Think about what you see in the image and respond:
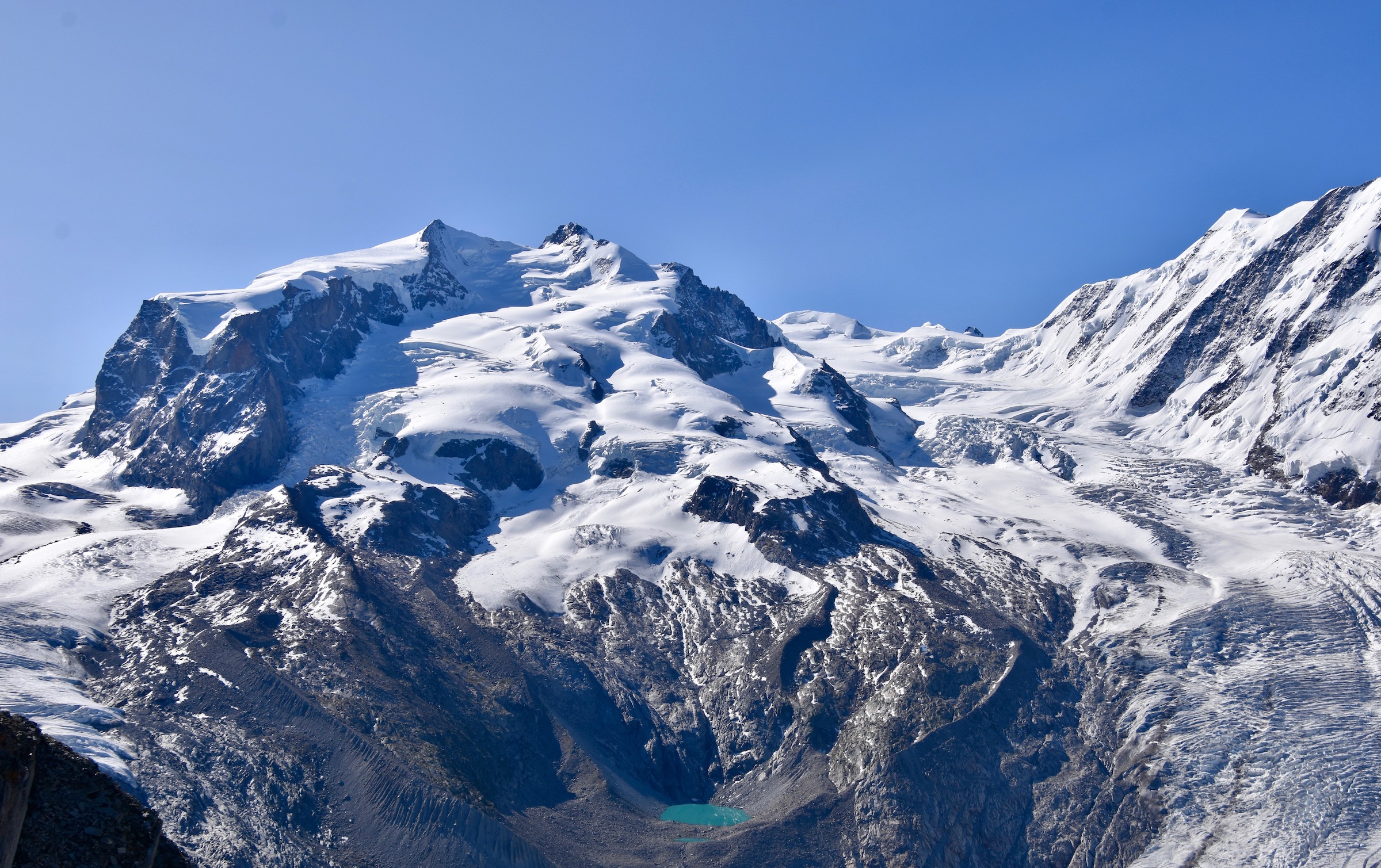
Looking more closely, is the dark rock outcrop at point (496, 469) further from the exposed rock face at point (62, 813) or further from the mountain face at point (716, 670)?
the exposed rock face at point (62, 813)

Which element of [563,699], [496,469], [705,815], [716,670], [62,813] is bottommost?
[62,813]

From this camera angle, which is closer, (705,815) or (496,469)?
(705,815)

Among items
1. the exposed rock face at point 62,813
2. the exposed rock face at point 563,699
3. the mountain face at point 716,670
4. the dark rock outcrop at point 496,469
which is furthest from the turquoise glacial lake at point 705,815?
the exposed rock face at point 62,813

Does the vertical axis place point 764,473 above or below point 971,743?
above

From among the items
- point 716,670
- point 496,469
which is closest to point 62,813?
point 716,670

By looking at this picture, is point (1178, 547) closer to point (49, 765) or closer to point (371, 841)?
point (371, 841)

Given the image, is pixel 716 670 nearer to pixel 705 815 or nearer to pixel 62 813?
pixel 705 815

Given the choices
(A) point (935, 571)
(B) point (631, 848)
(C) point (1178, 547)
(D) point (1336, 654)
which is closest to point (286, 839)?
(B) point (631, 848)

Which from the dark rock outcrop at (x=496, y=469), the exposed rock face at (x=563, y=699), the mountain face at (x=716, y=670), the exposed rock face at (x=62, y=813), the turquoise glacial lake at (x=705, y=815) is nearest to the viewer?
the exposed rock face at (x=62, y=813)
